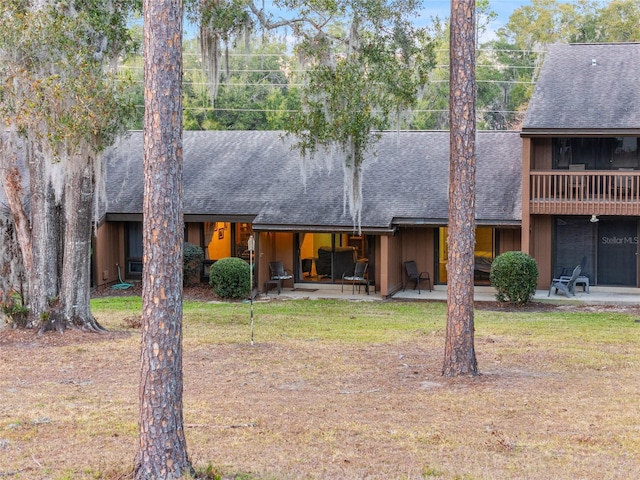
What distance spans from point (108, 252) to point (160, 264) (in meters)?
17.2

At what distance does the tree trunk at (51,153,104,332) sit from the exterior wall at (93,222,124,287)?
784cm

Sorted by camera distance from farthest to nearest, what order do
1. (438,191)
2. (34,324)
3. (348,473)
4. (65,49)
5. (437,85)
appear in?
(437,85) < (438,191) < (34,324) < (65,49) < (348,473)

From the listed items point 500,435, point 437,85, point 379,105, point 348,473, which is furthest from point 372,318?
point 437,85

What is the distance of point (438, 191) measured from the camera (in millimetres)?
21547

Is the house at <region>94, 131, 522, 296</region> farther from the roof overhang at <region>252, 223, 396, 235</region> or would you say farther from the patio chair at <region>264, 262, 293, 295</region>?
the patio chair at <region>264, 262, 293, 295</region>

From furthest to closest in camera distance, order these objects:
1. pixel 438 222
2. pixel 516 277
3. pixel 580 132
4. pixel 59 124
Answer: pixel 438 222 → pixel 580 132 → pixel 516 277 → pixel 59 124

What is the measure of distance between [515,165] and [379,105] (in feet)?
20.2

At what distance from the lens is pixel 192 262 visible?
22.0 meters

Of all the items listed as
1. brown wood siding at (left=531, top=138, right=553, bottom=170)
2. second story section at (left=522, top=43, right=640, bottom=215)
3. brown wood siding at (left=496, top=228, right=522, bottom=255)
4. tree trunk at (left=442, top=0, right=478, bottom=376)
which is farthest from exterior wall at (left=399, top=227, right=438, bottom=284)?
tree trunk at (left=442, top=0, right=478, bottom=376)

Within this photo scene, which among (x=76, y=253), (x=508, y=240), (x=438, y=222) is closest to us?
(x=76, y=253)

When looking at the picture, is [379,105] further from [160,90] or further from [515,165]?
[160,90]

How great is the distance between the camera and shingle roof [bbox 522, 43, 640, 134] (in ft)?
65.1

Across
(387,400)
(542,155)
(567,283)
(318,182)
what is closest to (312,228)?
(318,182)

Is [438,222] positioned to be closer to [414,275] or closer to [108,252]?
[414,275]
